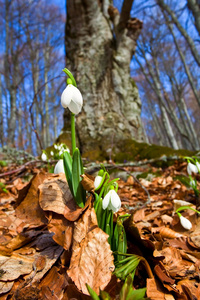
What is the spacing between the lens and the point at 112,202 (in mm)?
735

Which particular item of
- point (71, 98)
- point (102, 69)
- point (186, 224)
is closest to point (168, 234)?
point (186, 224)

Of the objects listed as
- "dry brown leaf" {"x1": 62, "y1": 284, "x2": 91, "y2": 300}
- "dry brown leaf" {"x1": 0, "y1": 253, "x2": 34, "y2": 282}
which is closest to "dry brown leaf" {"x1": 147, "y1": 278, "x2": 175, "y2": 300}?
"dry brown leaf" {"x1": 62, "y1": 284, "x2": 91, "y2": 300}

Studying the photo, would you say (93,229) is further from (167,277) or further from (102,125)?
(102,125)

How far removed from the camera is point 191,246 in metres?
Answer: 1.04

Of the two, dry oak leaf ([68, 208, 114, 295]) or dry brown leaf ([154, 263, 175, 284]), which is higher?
dry oak leaf ([68, 208, 114, 295])

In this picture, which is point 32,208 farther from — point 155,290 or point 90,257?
point 155,290

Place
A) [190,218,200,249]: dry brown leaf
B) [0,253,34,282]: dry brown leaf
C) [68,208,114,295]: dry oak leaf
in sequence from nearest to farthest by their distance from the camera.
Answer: [68,208,114,295]: dry oak leaf → [0,253,34,282]: dry brown leaf → [190,218,200,249]: dry brown leaf

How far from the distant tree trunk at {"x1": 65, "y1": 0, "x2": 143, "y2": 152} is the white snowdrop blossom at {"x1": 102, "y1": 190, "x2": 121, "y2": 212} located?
3151 mm

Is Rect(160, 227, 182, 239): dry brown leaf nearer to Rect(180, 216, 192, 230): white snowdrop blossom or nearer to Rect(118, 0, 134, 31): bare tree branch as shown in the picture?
Rect(180, 216, 192, 230): white snowdrop blossom

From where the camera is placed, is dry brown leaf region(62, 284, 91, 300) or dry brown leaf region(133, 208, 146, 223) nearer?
dry brown leaf region(62, 284, 91, 300)

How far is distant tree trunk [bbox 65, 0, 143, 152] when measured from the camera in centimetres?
411

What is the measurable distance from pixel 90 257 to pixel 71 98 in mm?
614

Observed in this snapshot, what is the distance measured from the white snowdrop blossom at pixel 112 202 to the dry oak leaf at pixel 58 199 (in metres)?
0.12

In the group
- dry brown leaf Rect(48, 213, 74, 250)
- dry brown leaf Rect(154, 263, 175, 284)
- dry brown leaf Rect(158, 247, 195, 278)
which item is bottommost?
dry brown leaf Rect(158, 247, 195, 278)
